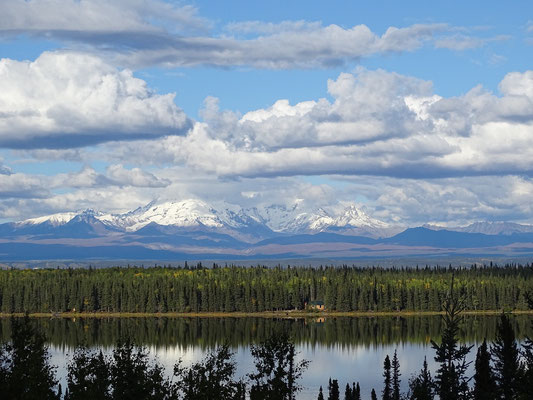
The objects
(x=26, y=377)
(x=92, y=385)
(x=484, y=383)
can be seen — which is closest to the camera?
(x=92, y=385)

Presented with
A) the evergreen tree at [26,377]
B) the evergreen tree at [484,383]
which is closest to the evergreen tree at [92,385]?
the evergreen tree at [26,377]

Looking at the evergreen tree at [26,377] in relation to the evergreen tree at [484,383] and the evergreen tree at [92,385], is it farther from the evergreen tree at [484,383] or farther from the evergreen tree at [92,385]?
the evergreen tree at [484,383]

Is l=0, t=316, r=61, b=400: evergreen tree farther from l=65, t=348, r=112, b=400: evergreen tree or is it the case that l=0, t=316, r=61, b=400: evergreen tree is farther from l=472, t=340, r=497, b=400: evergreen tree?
l=472, t=340, r=497, b=400: evergreen tree

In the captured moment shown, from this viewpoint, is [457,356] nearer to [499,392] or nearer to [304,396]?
[499,392]

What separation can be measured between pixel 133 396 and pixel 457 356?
32.4 metres

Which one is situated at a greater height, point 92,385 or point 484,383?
point 92,385

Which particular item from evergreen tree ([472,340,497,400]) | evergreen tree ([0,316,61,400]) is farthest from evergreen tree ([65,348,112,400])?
evergreen tree ([472,340,497,400])

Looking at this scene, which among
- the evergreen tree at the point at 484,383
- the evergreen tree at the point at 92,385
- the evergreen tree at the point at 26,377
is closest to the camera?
the evergreen tree at the point at 26,377

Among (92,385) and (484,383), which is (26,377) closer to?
(92,385)

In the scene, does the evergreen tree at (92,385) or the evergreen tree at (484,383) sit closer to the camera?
the evergreen tree at (92,385)

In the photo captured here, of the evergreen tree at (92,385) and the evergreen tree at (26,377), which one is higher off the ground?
the evergreen tree at (26,377)

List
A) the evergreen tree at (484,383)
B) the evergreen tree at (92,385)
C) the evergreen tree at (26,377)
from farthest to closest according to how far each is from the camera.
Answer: the evergreen tree at (484,383) → the evergreen tree at (92,385) → the evergreen tree at (26,377)

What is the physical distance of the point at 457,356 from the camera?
89000mm

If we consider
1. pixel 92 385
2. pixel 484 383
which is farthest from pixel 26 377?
pixel 484 383
